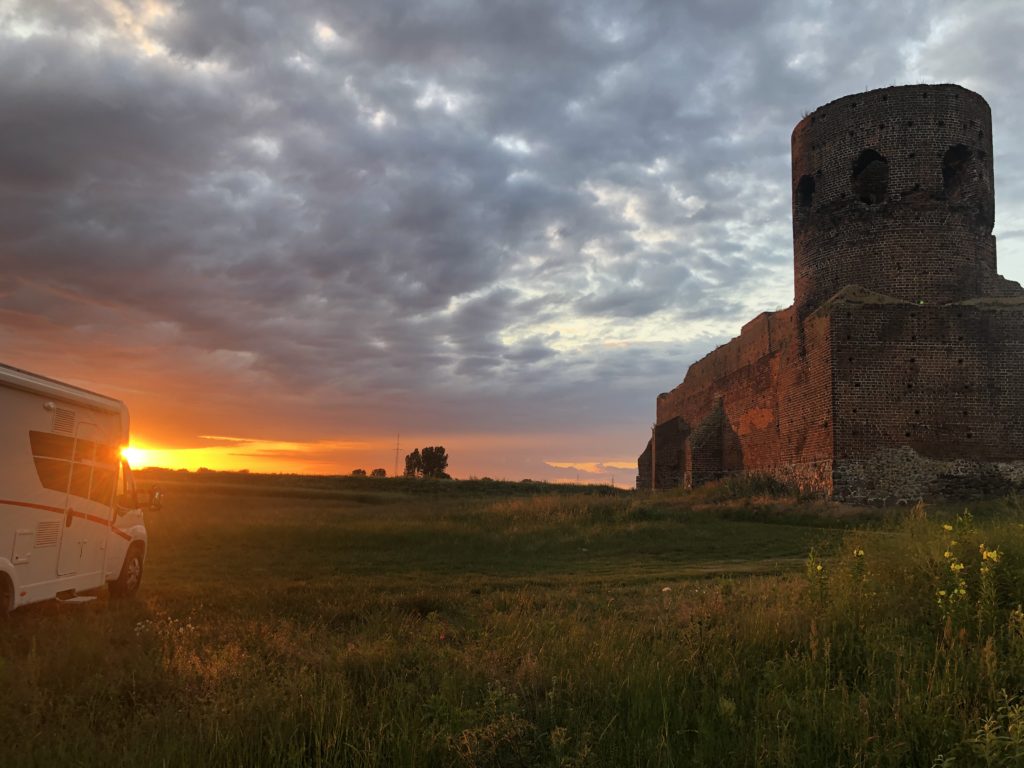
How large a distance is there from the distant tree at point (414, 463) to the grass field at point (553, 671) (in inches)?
2987

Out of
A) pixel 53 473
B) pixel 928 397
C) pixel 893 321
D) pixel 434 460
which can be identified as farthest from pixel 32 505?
pixel 434 460

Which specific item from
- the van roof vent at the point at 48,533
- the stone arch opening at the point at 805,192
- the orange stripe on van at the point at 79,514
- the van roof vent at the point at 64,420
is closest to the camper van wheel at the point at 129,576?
the orange stripe on van at the point at 79,514

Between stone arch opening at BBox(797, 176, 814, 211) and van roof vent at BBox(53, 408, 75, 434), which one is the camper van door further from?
stone arch opening at BBox(797, 176, 814, 211)

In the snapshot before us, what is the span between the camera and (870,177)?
93.7 feet

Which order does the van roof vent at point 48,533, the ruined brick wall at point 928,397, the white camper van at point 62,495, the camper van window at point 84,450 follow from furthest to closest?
the ruined brick wall at point 928,397 → the camper van window at point 84,450 → the van roof vent at point 48,533 → the white camper van at point 62,495

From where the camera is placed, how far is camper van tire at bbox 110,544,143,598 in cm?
1082

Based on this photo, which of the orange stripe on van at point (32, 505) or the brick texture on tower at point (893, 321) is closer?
the orange stripe on van at point (32, 505)

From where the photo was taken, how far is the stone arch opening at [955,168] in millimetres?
26344

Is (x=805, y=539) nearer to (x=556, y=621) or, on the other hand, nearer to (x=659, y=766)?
(x=556, y=621)

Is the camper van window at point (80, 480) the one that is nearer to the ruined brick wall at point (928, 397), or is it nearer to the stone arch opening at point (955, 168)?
the ruined brick wall at point (928, 397)

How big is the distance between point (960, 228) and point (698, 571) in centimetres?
2020

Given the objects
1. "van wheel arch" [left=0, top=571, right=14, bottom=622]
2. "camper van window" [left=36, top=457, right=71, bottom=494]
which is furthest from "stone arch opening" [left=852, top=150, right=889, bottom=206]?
"van wheel arch" [left=0, top=571, right=14, bottom=622]

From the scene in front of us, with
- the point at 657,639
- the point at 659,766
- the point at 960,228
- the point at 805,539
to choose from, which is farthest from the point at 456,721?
the point at 960,228

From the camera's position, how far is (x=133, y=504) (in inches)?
436
